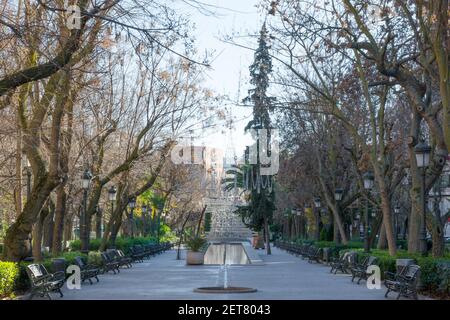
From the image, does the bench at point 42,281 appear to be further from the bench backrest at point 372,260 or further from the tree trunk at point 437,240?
the tree trunk at point 437,240

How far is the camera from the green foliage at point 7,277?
60.2 feet

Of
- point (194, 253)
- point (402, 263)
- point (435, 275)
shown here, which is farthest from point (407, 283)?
point (194, 253)

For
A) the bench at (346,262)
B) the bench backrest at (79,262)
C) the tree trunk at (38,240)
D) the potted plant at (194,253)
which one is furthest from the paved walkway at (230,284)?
the potted plant at (194,253)

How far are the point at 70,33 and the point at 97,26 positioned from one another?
2.08 meters

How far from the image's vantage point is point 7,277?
61.0ft

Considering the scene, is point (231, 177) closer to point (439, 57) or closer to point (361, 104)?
point (361, 104)

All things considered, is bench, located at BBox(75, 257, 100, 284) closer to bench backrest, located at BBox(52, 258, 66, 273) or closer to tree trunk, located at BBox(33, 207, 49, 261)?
tree trunk, located at BBox(33, 207, 49, 261)

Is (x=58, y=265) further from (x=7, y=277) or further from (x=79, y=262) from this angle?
(x=7, y=277)

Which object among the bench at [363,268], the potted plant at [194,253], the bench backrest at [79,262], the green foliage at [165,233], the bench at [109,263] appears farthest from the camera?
the green foliage at [165,233]

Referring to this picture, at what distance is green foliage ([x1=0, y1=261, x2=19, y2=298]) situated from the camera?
1834 cm

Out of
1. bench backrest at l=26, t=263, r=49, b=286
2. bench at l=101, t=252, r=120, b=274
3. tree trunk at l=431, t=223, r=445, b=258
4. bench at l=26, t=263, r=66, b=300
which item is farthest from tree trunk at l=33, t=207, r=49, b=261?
tree trunk at l=431, t=223, r=445, b=258

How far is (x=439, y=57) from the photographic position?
18266mm

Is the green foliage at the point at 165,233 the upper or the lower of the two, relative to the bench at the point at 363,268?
upper

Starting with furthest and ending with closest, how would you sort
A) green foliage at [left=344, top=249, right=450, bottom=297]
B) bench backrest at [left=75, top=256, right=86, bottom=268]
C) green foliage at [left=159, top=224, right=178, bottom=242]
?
green foliage at [left=159, top=224, right=178, bottom=242], bench backrest at [left=75, top=256, right=86, bottom=268], green foliage at [left=344, top=249, right=450, bottom=297]
